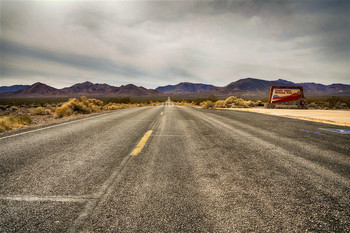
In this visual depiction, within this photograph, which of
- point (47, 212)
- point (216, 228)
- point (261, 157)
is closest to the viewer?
point (216, 228)

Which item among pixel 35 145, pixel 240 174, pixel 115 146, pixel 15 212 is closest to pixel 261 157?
pixel 240 174

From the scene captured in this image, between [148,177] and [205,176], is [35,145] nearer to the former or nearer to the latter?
[148,177]

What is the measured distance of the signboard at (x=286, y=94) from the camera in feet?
62.8

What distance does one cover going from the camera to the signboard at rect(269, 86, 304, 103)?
19.2 m

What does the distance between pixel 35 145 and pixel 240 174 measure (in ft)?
15.0

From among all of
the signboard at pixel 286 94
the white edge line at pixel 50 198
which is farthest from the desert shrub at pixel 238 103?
the white edge line at pixel 50 198

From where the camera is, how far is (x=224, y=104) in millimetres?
24797

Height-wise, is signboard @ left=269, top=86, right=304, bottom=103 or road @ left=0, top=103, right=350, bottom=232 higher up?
signboard @ left=269, top=86, right=304, bottom=103

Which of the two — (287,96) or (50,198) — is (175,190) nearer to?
(50,198)

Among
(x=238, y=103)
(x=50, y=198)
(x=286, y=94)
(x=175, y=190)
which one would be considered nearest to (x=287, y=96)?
(x=286, y=94)

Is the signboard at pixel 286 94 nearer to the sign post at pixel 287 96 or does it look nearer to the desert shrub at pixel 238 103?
the sign post at pixel 287 96

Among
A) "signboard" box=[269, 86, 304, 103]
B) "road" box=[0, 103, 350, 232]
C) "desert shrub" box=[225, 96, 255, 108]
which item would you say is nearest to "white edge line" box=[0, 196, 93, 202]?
"road" box=[0, 103, 350, 232]

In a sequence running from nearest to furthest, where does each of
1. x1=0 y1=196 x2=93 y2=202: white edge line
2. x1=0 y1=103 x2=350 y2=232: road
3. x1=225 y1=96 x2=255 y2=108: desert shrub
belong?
x1=0 y1=103 x2=350 y2=232: road < x1=0 y1=196 x2=93 y2=202: white edge line < x1=225 y1=96 x2=255 y2=108: desert shrub

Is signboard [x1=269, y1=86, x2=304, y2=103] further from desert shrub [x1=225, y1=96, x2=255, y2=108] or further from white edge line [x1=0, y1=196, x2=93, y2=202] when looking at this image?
white edge line [x1=0, y1=196, x2=93, y2=202]
